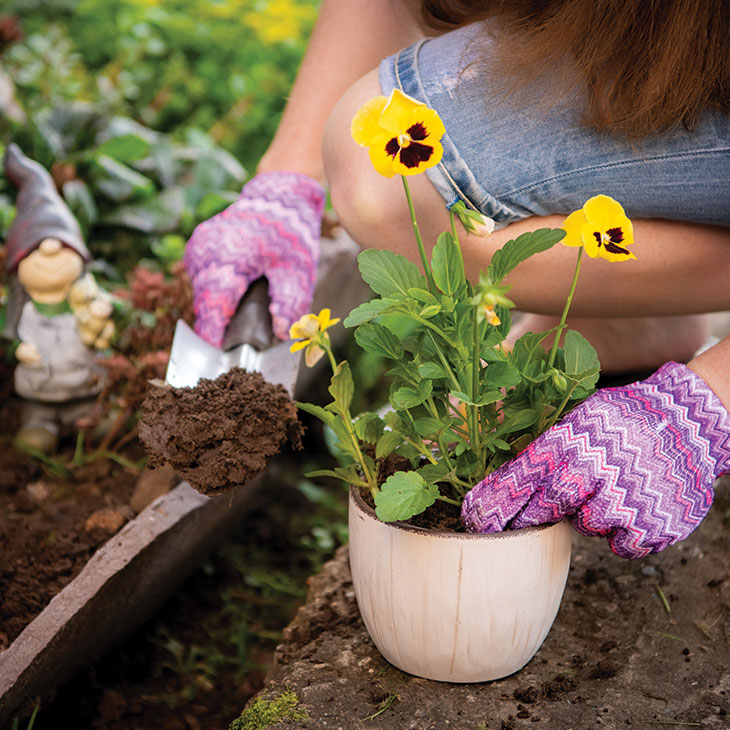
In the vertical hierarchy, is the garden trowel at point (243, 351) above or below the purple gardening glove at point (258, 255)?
below

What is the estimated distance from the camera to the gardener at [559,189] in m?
1.02

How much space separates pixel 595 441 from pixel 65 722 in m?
0.92

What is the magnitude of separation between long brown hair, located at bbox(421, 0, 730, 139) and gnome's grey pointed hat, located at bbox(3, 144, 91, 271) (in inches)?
34.5

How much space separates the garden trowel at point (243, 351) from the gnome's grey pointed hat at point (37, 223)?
359 millimetres

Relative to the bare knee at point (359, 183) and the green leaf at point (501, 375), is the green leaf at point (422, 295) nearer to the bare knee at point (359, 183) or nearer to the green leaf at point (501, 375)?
the green leaf at point (501, 375)

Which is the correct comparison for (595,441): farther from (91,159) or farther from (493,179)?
(91,159)

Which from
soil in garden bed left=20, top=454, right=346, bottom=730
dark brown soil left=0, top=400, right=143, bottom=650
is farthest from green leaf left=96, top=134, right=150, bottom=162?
soil in garden bed left=20, top=454, right=346, bottom=730

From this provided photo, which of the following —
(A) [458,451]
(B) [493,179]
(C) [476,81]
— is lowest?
(A) [458,451]

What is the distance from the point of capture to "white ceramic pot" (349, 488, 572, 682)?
1.01 metres

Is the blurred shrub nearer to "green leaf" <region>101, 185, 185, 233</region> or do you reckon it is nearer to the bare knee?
"green leaf" <region>101, 185, 185, 233</region>

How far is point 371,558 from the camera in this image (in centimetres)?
107

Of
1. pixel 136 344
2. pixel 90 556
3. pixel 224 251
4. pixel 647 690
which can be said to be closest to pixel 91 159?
pixel 136 344

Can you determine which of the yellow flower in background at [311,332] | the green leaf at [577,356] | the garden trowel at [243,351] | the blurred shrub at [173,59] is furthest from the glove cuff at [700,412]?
the blurred shrub at [173,59]

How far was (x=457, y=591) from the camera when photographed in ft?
3.35
